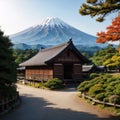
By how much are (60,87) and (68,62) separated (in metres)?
6.66

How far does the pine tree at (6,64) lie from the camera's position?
18438 millimetres

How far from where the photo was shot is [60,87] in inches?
1348

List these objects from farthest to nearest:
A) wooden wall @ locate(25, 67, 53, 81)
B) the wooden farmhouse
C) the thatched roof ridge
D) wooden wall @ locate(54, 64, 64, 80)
Answer: wooden wall @ locate(25, 67, 53, 81), the thatched roof ridge, wooden wall @ locate(54, 64, 64, 80), the wooden farmhouse

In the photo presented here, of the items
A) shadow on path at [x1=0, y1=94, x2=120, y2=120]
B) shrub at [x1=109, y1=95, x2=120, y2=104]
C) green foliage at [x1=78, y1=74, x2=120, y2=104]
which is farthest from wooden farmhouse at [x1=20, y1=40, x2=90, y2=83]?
shrub at [x1=109, y1=95, x2=120, y2=104]

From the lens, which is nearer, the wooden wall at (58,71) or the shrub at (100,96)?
the shrub at (100,96)

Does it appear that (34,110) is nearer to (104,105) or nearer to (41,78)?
(104,105)

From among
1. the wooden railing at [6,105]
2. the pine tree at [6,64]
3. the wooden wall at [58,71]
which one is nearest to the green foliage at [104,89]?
the wooden railing at [6,105]

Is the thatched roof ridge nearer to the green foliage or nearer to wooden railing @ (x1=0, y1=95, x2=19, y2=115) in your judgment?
the green foliage

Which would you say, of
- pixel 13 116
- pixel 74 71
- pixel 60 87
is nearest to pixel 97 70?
pixel 74 71

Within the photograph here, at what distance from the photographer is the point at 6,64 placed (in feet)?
60.6

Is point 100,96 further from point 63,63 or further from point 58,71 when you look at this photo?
point 63,63

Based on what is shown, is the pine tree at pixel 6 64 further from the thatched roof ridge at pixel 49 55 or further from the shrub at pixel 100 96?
the thatched roof ridge at pixel 49 55

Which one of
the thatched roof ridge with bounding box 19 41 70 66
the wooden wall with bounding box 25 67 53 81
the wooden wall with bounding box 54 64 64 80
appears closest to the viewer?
the wooden wall with bounding box 54 64 64 80

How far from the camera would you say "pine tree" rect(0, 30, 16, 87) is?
18438 mm
